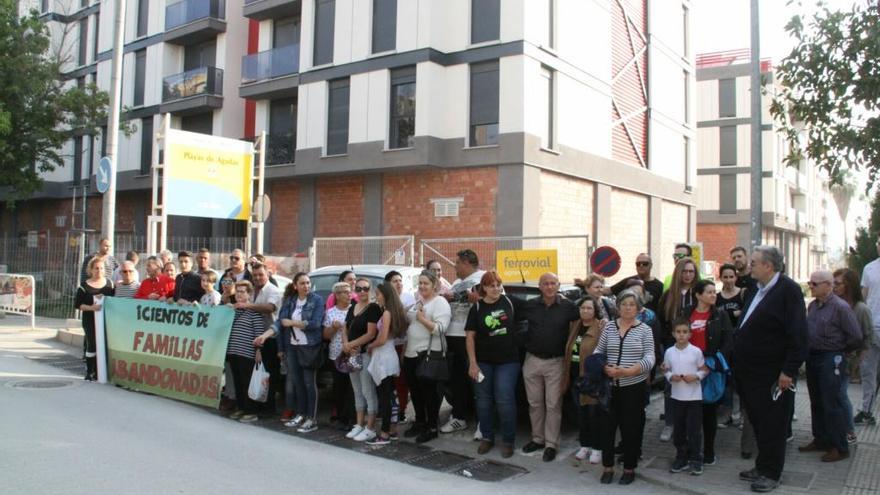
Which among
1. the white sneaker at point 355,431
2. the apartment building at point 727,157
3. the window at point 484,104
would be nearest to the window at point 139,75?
the window at point 484,104

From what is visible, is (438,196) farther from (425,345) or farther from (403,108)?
(425,345)

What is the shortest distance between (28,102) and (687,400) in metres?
24.7

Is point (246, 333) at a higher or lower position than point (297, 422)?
higher

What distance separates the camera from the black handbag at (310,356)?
7.72 m

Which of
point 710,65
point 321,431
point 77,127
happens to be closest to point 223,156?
point 321,431

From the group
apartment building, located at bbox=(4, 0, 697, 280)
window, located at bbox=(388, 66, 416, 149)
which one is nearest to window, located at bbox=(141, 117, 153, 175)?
apartment building, located at bbox=(4, 0, 697, 280)

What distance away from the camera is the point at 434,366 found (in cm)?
704

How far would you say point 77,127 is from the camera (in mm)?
26766

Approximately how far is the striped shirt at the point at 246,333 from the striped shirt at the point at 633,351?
4.17 metres

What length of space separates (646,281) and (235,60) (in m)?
23.9

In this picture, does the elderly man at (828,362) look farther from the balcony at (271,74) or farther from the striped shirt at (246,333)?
the balcony at (271,74)

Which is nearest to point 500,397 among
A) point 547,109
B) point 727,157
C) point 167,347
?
point 167,347

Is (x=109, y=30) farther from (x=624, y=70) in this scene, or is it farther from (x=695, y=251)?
(x=695, y=251)

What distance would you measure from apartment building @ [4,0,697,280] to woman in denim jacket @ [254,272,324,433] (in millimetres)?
12757
